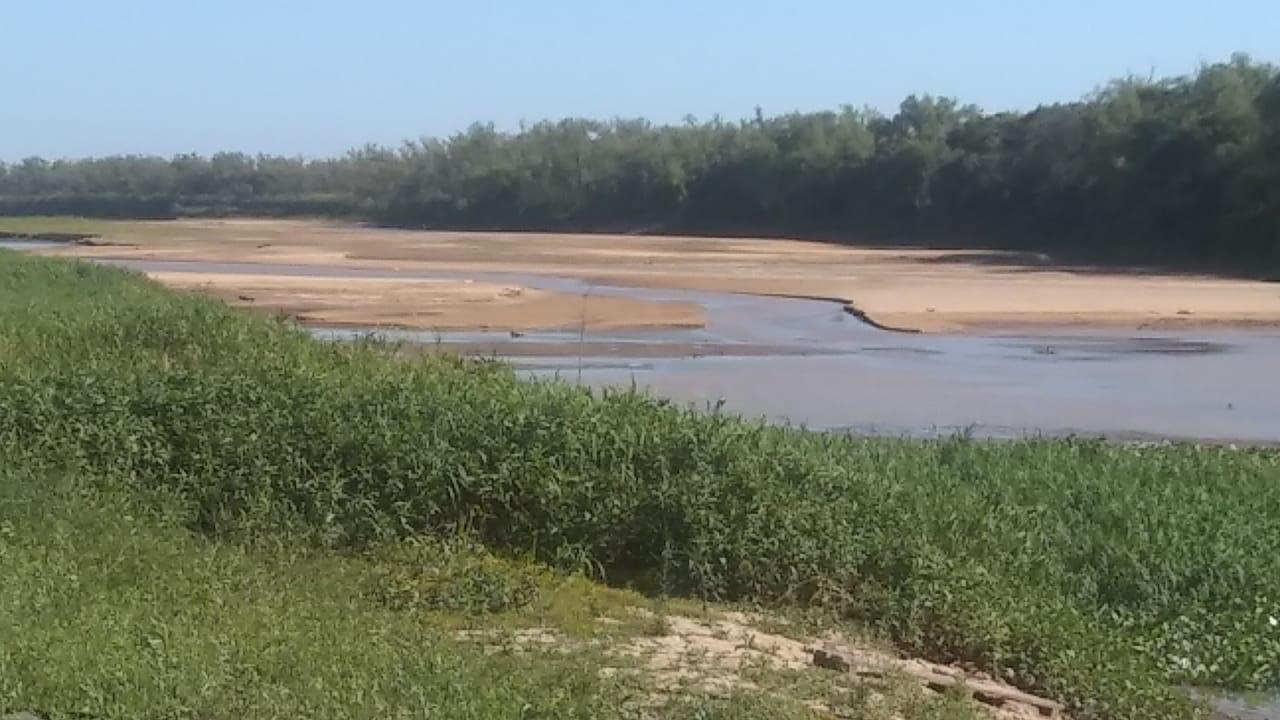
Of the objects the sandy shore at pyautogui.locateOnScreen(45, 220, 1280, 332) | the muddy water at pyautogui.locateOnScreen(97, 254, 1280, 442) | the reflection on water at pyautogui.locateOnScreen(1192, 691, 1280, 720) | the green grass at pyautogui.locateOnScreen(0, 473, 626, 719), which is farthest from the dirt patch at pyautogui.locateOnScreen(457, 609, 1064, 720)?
the sandy shore at pyautogui.locateOnScreen(45, 220, 1280, 332)

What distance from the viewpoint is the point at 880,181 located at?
239ft

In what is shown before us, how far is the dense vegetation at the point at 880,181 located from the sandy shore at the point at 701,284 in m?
3.82

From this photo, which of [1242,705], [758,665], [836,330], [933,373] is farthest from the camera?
[836,330]

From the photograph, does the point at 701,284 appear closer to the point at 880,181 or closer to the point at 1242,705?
the point at 880,181

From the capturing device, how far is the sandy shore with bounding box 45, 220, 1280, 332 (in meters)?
33.8

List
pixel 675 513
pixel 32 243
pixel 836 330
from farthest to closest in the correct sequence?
pixel 32 243 → pixel 836 330 → pixel 675 513

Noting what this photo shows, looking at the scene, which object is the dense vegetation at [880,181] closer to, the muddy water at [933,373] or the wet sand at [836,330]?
the wet sand at [836,330]

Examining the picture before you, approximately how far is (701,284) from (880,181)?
29862 mm

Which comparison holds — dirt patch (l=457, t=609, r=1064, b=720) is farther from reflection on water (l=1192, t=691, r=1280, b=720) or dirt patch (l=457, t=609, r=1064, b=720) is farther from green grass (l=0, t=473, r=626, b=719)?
reflection on water (l=1192, t=691, r=1280, b=720)

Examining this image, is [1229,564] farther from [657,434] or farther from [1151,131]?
[1151,131]

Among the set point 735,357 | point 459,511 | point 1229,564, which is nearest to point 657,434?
point 459,511

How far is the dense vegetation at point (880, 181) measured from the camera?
171 ft

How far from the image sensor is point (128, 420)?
32.6 ft

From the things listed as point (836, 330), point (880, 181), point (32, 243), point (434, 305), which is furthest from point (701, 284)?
point (32, 243)
